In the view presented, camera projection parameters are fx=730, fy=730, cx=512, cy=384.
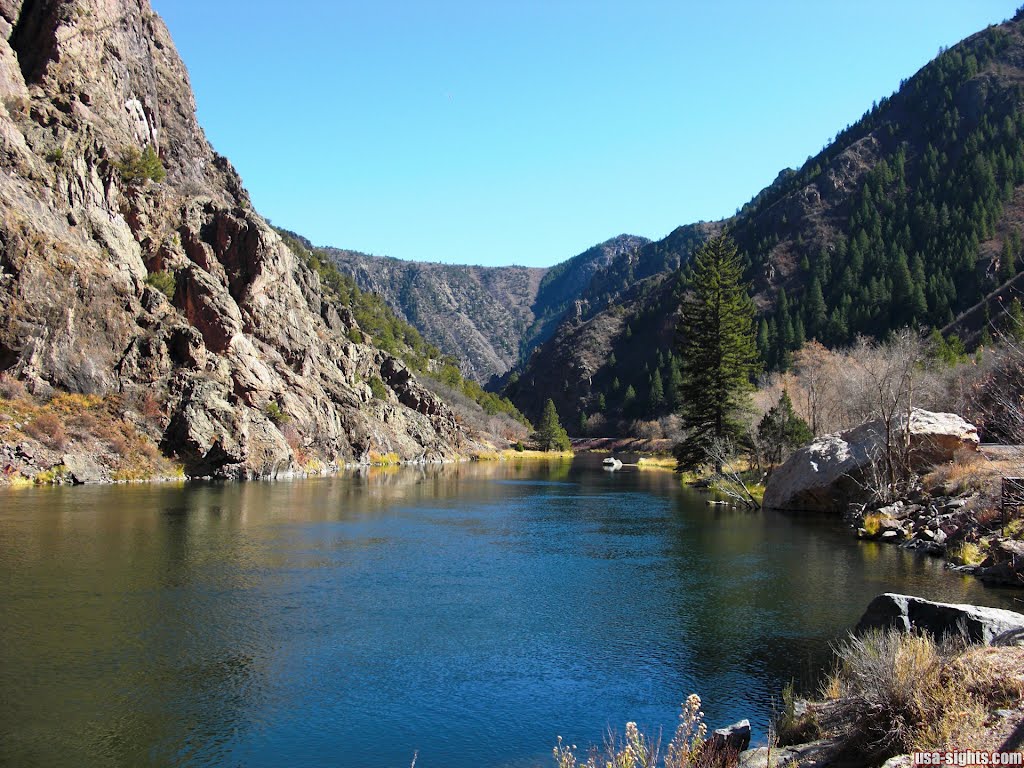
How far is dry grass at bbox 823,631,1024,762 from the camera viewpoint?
8.72m

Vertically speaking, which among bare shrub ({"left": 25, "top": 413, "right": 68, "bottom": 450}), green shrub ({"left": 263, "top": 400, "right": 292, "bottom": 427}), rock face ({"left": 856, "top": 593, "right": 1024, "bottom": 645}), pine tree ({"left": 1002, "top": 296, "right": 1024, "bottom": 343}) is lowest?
rock face ({"left": 856, "top": 593, "right": 1024, "bottom": 645})

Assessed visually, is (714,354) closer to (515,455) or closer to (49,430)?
(49,430)

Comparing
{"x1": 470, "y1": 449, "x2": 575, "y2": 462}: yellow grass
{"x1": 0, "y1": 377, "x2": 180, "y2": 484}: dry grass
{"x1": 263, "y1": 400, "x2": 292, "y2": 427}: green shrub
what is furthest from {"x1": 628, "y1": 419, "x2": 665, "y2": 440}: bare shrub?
{"x1": 0, "y1": 377, "x2": 180, "y2": 484}: dry grass

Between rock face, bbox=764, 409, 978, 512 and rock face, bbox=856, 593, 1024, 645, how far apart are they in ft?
81.2

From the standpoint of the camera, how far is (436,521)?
133ft

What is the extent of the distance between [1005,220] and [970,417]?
426 ft

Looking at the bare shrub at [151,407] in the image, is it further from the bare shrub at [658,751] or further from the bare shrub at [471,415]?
the bare shrub at [471,415]

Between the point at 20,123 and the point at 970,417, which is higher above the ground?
the point at 20,123

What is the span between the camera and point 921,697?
30.2 ft

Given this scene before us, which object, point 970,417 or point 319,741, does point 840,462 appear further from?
point 319,741

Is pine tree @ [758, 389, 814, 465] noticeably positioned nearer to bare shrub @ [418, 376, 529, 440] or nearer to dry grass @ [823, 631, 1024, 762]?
dry grass @ [823, 631, 1024, 762]

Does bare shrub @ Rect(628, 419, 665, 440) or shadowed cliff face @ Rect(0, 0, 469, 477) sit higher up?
shadowed cliff face @ Rect(0, 0, 469, 477)

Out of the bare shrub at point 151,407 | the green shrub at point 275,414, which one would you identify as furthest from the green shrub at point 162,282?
the green shrub at point 275,414

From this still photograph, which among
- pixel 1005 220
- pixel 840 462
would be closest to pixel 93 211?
pixel 840 462
